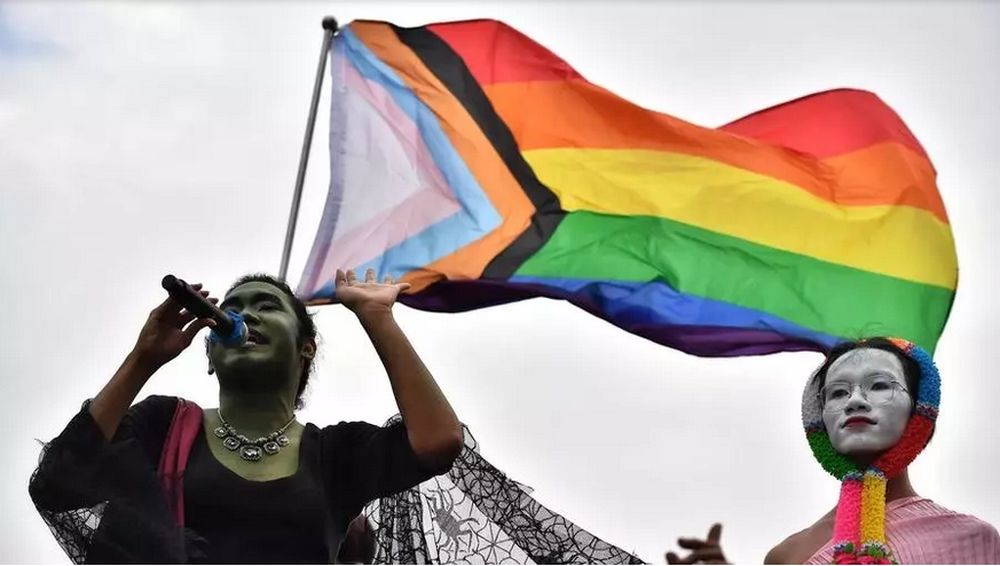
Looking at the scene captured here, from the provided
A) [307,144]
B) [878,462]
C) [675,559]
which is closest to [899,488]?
[878,462]

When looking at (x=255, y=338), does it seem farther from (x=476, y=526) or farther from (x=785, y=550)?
(x=785, y=550)

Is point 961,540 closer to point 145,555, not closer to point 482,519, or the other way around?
point 482,519

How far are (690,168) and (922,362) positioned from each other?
4.36 meters

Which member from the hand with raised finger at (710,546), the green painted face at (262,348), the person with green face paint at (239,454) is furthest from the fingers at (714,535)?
the green painted face at (262,348)

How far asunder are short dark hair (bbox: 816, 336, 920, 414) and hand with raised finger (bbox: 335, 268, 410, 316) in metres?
1.75

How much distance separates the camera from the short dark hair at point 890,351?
825 cm

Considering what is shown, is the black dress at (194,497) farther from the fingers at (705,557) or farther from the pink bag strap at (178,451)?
the fingers at (705,557)

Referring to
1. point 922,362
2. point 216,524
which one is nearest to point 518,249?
point 922,362

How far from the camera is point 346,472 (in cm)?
763

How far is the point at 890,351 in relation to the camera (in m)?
8.31

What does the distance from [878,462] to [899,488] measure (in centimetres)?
18

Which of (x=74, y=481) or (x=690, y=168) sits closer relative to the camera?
(x=74, y=481)

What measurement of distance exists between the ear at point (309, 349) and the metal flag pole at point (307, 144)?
5.34ft

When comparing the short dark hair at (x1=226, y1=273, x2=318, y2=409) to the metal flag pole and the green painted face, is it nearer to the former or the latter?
the green painted face
